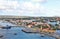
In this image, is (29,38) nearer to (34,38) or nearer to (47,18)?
(34,38)

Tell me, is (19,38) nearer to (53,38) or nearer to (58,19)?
(53,38)

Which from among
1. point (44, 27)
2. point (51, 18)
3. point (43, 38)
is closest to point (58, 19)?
point (51, 18)

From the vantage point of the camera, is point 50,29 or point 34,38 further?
point 50,29

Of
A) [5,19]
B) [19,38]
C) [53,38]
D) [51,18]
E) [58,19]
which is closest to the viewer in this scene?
[53,38]

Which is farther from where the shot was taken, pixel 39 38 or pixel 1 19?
pixel 1 19

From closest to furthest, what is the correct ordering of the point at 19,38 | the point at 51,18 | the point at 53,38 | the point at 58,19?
the point at 53,38
the point at 19,38
the point at 58,19
the point at 51,18

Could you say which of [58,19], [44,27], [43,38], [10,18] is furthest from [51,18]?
[43,38]

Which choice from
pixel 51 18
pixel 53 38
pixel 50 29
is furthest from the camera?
pixel 51 18

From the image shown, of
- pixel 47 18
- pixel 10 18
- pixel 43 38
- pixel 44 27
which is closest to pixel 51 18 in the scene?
pixel 47 18

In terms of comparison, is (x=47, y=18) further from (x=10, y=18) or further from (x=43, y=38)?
(x=43, y=38)
